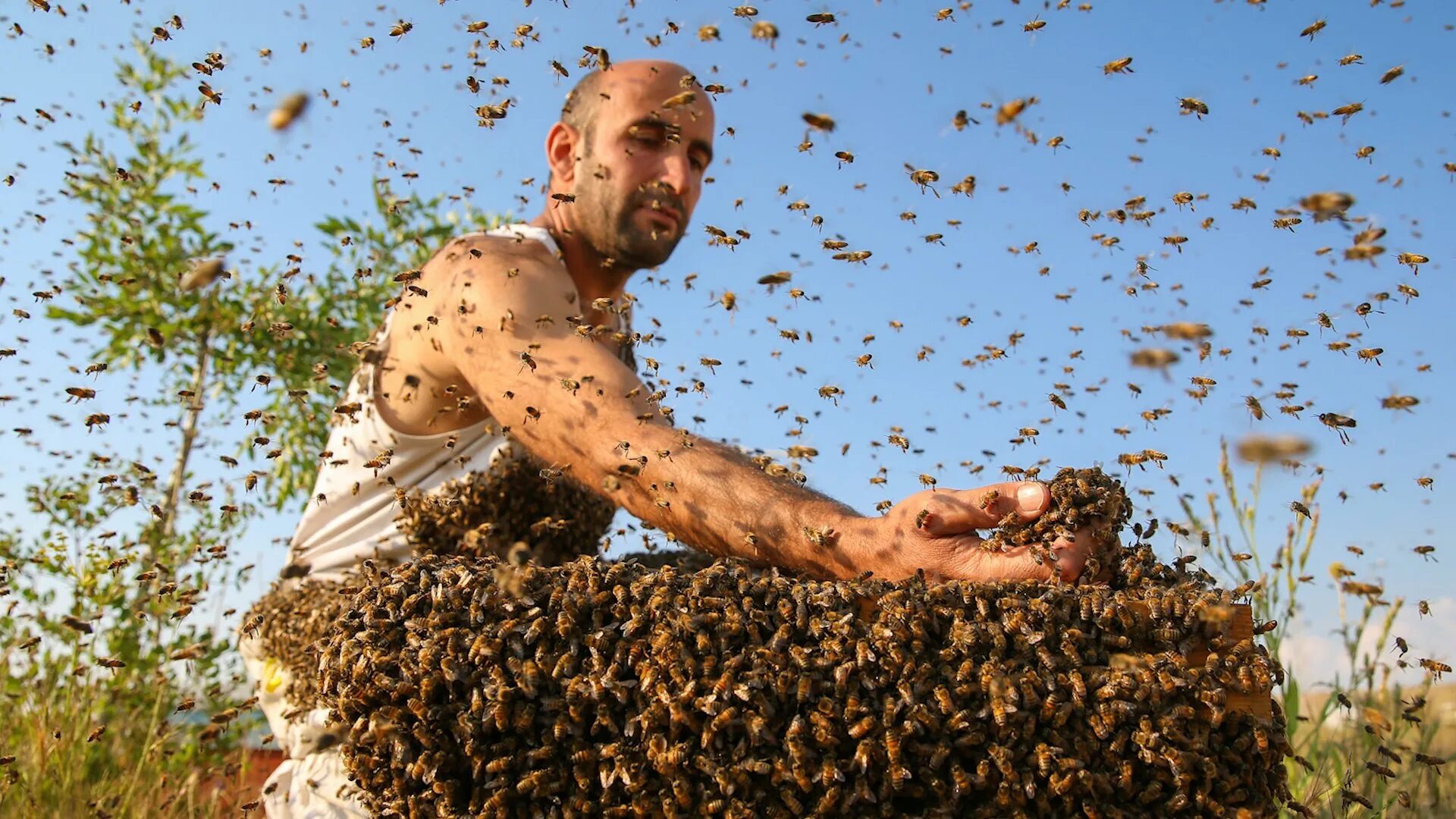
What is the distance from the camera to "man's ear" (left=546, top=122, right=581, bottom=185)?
7.19 metres

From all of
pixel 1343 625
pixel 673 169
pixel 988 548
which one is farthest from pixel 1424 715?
pixel 673 169

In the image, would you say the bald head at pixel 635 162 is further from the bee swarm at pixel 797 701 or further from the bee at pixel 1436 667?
the bee at pixel 1436 667

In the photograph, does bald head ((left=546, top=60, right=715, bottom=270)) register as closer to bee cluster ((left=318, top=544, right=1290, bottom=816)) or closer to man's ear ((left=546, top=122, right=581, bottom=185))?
man's ear ((left=546, top=122, right=581, bottom=185))

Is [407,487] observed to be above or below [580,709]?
above

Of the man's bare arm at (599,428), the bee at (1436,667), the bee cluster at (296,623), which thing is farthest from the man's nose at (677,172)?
the bee at (1436,667)

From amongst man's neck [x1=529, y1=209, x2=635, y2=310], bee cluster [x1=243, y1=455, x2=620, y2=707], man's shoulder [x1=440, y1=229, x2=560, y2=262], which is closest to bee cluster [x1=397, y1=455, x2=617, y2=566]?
bee cluster [x1=243, y1=455, x2=620, y2=707]

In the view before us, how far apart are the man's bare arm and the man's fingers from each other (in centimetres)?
40

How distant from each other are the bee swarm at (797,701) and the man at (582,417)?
0.42 m

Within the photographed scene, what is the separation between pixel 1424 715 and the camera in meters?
7.42

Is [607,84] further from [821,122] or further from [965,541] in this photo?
[965,541]

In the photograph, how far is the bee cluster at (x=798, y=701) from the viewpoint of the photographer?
3.02 metres

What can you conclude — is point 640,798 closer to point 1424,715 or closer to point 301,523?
point 301,523

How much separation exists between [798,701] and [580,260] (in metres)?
4.52

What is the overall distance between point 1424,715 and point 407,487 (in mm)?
7421
